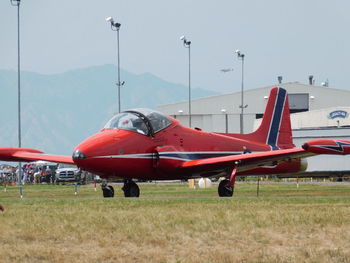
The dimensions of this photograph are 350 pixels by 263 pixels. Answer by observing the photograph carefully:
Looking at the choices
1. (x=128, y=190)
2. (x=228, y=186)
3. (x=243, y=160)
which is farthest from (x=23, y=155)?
(x=243, y=160)

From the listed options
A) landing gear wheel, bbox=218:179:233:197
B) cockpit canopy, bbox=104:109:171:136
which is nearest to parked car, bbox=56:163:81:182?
landing gear wheel, bbox=218:179:233:197

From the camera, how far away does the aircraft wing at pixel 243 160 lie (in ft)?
96.7

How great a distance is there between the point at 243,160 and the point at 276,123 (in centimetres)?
626

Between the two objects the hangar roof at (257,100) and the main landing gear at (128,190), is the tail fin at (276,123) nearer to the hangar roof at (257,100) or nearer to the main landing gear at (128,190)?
the main landing gear at (128,190)

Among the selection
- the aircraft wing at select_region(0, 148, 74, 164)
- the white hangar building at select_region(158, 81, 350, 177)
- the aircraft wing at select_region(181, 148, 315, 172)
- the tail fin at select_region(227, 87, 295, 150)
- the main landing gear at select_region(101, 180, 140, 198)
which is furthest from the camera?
the white hangar building at select_region(158, 81, 350, 177)

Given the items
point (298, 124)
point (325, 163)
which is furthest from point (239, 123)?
point (325, 163)

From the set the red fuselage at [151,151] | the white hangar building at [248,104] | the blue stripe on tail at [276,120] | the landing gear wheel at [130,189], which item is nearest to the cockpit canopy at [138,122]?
the red fuselage at [151,151]

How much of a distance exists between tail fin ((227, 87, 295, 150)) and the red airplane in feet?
5.72

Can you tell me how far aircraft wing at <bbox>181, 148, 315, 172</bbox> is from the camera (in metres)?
29.5

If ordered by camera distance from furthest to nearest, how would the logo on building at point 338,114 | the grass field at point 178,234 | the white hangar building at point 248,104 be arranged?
the white hangar building at point 248,104
the logo on building at point 338,114
the grass field at point 178,234

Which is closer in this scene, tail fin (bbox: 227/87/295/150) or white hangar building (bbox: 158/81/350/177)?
tail fin (bbox: 227/87/295/150)

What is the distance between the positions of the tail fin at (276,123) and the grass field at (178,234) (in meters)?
14.2

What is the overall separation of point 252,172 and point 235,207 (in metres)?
12.5

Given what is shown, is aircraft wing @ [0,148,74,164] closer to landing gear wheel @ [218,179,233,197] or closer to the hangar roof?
landing gear wheel @ [218,179,233,197]
